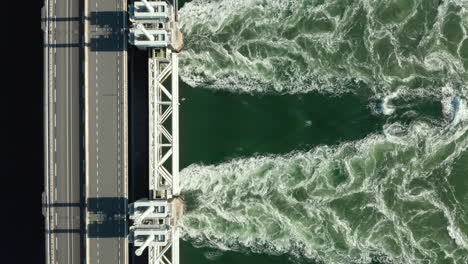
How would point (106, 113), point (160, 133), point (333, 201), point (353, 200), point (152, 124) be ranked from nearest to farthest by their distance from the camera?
point (106, 113) < point (152, 124) < point (160, 133) < point (353, 200) < point (333, 201)

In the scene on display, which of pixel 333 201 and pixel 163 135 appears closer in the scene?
pixel 333 201

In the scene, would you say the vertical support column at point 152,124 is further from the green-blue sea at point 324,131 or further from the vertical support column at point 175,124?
the green-blue sea at point 324,131

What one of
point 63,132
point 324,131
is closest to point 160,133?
point 63,132

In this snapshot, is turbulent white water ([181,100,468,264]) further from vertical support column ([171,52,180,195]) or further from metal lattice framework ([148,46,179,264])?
metal lattice framework ([148,46,179,264])

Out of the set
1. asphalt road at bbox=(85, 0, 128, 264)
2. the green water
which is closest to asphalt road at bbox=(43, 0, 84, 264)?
asphalt road at bbox=(85, 0, 128, 264)

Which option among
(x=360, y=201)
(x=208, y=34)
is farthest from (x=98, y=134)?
(x=360, y=201)

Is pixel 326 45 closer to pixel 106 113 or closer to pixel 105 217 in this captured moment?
pixel 106 113

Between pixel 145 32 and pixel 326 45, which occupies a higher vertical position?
pixel 145 32
